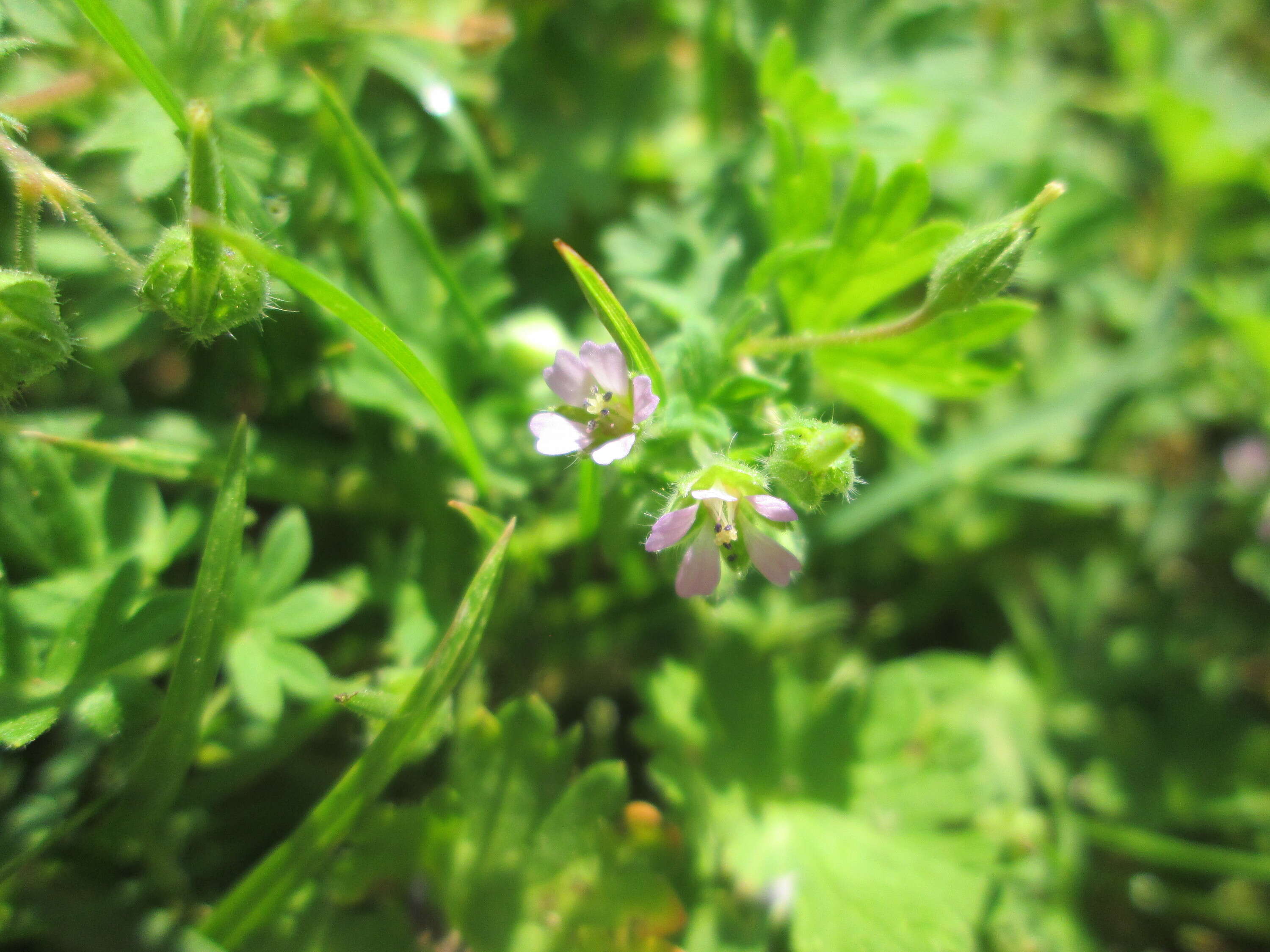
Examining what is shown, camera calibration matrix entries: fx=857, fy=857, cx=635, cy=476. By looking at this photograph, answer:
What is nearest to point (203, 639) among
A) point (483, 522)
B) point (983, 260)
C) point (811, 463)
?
point (483, 522)

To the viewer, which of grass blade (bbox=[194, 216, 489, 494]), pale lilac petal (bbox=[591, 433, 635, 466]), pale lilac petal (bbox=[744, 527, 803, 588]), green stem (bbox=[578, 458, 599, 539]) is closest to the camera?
grass blade (bbox=[194, 216, 489, 494])

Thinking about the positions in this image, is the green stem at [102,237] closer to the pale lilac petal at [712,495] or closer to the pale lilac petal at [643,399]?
the pale lilac petal at [643,399]

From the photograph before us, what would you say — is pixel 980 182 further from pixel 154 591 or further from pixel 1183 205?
pixel 154 591

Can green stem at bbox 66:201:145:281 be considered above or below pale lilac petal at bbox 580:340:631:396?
below

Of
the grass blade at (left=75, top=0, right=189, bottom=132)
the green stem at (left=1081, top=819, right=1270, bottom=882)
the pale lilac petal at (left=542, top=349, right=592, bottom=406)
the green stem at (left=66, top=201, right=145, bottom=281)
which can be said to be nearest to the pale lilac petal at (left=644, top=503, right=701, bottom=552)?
the pale lilac petal at (left=542, top=349, right=592, bottom=406)

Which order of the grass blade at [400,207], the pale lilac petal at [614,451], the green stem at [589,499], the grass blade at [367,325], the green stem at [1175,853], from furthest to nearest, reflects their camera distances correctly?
the green stem at [1175,853], the grass blade at [400,207], the green stem at [589,499], the pale lilac petal at [614,451], the grass blade at [367,325]

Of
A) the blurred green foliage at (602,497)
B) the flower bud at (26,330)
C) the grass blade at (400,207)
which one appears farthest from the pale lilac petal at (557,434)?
the flower bud at (26,330)

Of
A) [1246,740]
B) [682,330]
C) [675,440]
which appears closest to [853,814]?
[675,440]

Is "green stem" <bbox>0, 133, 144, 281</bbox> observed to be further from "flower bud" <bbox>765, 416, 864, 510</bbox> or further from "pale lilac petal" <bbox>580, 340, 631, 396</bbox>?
"flower bud" <bbox>765, 416, 864, 510</bbox>
